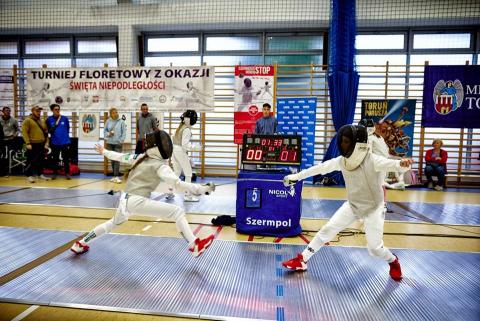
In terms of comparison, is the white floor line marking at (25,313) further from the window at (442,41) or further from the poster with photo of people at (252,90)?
the window at (442,41)

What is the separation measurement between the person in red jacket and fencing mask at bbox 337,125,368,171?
603 centimetres

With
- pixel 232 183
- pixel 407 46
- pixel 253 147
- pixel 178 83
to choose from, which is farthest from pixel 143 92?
pixel 407 46

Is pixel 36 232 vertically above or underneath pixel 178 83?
underneath

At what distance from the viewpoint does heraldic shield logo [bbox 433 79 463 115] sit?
25.3ft

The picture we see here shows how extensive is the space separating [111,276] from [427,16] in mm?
9030

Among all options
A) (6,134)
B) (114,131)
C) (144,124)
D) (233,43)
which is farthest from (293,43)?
(6,134)

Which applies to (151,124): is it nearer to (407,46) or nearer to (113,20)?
(113,20)

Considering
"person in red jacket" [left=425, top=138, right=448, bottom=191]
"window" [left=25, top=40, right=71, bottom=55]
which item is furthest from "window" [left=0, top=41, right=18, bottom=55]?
"person in red jacket" [left=425, top=138, right=448, bottom=191]

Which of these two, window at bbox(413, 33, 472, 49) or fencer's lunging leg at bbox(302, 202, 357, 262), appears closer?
fencer's lunging leg at bbox(302, 202, 357, 262)

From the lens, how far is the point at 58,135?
7.97 meters

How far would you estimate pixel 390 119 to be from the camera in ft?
25.7

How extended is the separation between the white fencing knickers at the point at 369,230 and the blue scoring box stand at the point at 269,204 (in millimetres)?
1002

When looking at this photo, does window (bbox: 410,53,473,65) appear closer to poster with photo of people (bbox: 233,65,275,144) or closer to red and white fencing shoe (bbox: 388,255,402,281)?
poster with photo of people (bbox: 233,65,275,144)

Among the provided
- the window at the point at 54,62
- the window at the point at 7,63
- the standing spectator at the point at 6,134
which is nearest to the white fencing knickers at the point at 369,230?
the standing spectator at the point at 6,134
